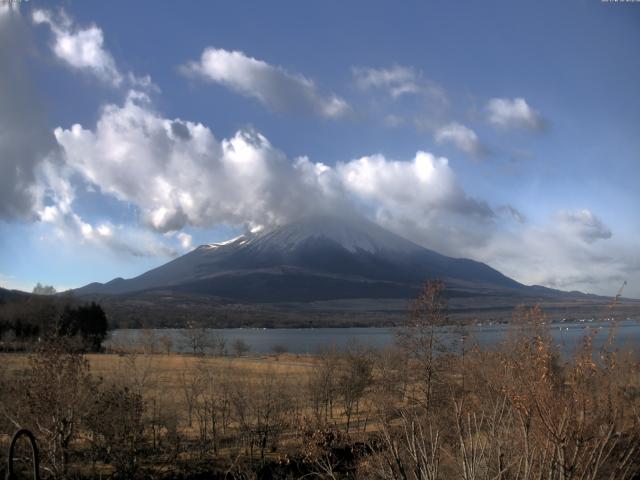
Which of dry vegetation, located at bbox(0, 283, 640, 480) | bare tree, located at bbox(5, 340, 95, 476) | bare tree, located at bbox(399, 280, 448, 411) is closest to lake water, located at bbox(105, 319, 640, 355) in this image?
dry vegetation, located at bbox(0, 283, 640, 480)

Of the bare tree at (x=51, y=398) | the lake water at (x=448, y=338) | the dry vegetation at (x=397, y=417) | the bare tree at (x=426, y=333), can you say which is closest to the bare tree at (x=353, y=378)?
the dry vegetation at (x=397, y=417)

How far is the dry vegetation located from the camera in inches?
222

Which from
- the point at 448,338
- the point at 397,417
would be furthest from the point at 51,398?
the point at 448,338

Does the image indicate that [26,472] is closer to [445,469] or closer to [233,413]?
[233,413]

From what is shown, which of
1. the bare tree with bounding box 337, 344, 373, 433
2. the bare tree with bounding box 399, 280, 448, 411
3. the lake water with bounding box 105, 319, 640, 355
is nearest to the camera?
the lake water with bounding box 105, 319, 640, 355

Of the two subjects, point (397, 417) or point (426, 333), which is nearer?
point (397, 417)

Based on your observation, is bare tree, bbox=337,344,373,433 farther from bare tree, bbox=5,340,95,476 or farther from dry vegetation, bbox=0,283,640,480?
bare tree, bbox=5,340,95,476

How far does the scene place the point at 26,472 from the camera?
16.8 m

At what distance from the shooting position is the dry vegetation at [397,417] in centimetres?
564

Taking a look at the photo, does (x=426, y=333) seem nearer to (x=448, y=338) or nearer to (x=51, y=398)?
(x=448, y=338)

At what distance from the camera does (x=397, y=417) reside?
20875 mm

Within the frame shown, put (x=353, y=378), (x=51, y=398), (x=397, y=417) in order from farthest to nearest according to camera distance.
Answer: (x=353, y=378) < (x=397, y=417) < (x=51, y=398)

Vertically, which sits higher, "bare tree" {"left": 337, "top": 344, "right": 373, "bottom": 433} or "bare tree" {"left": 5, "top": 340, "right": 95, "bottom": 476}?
"bare tree" {"left": 5, "top": 340, "right": 95, "bottom": 476}

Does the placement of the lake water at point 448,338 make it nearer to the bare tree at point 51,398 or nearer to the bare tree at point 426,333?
the bare tree at point 426,333
